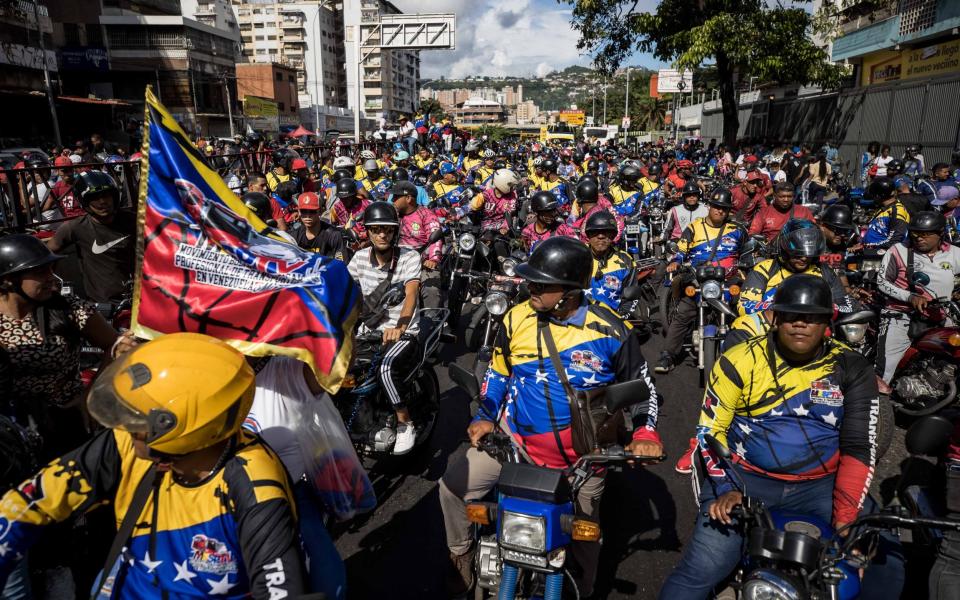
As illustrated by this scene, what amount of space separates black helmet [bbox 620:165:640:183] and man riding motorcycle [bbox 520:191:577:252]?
3.74m

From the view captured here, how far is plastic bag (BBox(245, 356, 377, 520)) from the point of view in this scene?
9.27ft

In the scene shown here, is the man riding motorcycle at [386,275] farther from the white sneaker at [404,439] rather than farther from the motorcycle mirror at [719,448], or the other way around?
the motorcycle mirror at [719,448]

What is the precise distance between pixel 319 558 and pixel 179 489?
0.49 m

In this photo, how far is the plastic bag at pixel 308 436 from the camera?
2.82 meters

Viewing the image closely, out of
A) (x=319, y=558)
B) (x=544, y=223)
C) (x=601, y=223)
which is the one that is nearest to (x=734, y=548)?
(x=319, y=558)

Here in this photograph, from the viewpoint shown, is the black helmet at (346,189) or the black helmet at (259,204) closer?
the black helmet at (259,204)

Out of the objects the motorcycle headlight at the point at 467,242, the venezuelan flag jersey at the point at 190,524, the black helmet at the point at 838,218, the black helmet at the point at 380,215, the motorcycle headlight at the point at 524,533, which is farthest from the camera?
the motorcycle headlight at the point at 467,242

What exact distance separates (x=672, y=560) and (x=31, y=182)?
964 centimetres

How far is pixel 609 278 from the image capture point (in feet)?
21.3

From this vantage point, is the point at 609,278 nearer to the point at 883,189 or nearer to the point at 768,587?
the point at 768,587

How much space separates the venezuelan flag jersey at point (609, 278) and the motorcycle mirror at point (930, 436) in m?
3.76

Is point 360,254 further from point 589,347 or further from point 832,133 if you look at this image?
point 832,133

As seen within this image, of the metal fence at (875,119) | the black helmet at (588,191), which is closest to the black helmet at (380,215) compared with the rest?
the black helmet at (588,191)

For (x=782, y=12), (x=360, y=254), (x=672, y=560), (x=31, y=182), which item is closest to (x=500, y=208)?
(x=360, y=254)
